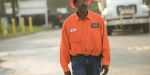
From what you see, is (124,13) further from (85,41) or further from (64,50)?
(85,41)

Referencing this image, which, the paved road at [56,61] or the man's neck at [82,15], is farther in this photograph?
the paved road at [56,61]

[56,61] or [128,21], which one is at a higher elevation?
[128,21]

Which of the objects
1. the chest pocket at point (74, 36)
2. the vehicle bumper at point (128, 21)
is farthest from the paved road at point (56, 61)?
the chest pocket at point (74, 36)

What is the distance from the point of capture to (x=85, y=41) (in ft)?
22.0

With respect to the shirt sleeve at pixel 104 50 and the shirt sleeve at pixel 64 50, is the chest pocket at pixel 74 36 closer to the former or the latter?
the shirt sleeve at pixel 64 50

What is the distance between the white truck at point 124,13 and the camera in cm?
2689

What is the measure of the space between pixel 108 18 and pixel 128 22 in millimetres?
1051

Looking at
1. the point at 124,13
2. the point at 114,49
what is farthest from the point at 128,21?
the point at 114,49

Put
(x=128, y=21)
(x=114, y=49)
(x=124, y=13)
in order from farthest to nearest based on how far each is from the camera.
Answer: (x=124, y=13) < (x=128, y=21) < (x=114, y=49)

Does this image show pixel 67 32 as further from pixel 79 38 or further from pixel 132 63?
pixel 132 63

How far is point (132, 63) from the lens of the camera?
580 inches

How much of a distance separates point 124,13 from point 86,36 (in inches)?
810

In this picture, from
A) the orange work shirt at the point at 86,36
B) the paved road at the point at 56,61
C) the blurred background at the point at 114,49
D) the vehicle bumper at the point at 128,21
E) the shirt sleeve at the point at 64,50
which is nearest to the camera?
the orange work shirt at the point at 86,36

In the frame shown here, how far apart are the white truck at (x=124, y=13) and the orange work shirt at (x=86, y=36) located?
20.0 m
